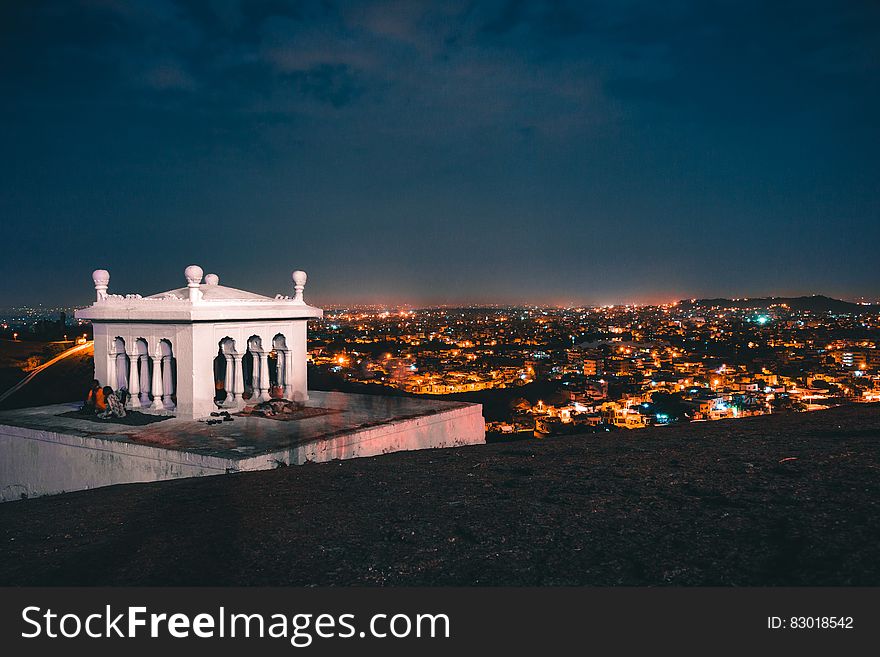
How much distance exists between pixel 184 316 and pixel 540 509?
9.46 m

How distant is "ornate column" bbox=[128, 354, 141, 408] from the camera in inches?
568

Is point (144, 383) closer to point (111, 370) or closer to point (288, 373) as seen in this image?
point (111, 370)

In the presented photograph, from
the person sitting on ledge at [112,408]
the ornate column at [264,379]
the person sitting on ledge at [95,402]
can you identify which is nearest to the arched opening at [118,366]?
the person sitting on ledge at [95,402]

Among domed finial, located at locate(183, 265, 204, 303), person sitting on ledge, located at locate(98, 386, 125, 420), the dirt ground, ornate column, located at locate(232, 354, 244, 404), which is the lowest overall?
the dirt ground

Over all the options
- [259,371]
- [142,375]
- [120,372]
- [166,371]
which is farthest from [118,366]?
[259,371]

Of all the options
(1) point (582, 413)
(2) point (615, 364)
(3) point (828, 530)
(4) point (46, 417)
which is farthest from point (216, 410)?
(2) point (615, 364)

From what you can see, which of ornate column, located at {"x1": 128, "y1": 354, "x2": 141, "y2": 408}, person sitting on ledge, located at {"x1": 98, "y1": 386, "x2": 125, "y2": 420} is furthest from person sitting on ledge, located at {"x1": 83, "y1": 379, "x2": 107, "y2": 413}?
ornate column, located at {"x1": 128, "y1": 354, "x2": 141, "y2": 408}

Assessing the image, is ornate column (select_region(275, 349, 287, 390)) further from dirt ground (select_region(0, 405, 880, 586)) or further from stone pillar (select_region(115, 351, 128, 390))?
dirt ground (select_region(0, 405, 880, 586))

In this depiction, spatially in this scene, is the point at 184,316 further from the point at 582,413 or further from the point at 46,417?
the point at 582,413

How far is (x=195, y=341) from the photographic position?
13180 mm

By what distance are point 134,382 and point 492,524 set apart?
450 inches

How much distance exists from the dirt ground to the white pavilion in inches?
194

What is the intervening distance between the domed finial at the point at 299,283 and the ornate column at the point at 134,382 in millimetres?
3747

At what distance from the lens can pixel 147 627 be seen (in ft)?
12.3
